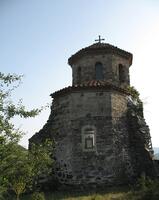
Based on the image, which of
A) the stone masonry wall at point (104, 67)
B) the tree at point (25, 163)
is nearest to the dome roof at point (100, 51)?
the stone masonry wall at point (104, 67)

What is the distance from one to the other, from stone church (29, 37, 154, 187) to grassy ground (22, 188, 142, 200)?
3.52 feet

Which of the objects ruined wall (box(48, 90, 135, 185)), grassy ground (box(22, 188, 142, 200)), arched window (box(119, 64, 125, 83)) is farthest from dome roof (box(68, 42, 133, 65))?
grassy ground (box(22, 188, 142, 200))

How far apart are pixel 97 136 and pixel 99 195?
3.50 metres

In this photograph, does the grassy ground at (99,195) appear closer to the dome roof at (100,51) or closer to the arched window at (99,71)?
the arched window at (99,71)

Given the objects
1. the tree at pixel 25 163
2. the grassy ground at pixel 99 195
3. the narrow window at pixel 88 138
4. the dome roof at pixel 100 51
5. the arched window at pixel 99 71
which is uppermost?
the dome roof at pixel 100 51

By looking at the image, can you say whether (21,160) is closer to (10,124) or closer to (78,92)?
(10,124)

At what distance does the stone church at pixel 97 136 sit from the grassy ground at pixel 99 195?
42.2 inches

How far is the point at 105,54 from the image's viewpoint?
19.9 m

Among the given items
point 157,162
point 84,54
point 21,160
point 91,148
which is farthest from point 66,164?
point 84,54

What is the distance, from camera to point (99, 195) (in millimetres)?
13234

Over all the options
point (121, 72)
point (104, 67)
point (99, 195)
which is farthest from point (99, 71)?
point (99, 195)

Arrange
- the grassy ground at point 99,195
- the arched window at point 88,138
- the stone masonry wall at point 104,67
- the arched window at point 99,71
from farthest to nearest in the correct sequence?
the arched window at point 99,71 → the stone masonry wall at point 104,67 → the arched window at point 88,138 → the grassy ground at point 99,195

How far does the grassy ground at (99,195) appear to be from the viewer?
12.7 meters

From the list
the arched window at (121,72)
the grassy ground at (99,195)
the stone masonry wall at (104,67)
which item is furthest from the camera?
the arched window at (121,72)
